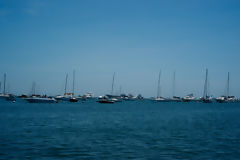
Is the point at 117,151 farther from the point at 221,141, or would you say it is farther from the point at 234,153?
the point at 221,141

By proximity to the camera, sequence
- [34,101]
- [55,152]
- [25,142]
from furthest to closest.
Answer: [34,101] → [25,142] → [55,152]

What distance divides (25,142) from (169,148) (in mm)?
13194

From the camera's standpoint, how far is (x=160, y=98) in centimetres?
19400

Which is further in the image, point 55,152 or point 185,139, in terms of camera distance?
point 185,139

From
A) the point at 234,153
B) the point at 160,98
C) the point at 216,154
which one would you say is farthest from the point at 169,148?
the point at 160,98

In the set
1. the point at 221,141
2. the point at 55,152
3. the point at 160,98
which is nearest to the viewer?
the point at 55,152

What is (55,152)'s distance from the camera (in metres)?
18.9

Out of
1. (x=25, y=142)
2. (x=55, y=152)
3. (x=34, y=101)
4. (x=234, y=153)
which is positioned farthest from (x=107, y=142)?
(x=34, y=101)

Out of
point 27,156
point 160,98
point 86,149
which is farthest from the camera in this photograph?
point 160,98

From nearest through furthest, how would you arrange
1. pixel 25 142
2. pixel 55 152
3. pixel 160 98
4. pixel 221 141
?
pixel 55 152 → pixel 25 142 → pixel 221 141 → pixel 160 98

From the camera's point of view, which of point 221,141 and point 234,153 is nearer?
point 234,153

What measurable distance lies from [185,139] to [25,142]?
1607 centimetres

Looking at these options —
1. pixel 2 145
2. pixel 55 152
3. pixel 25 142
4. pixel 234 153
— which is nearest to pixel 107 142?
pixel 55 152

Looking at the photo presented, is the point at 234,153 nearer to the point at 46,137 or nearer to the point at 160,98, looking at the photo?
the point at 46,137
